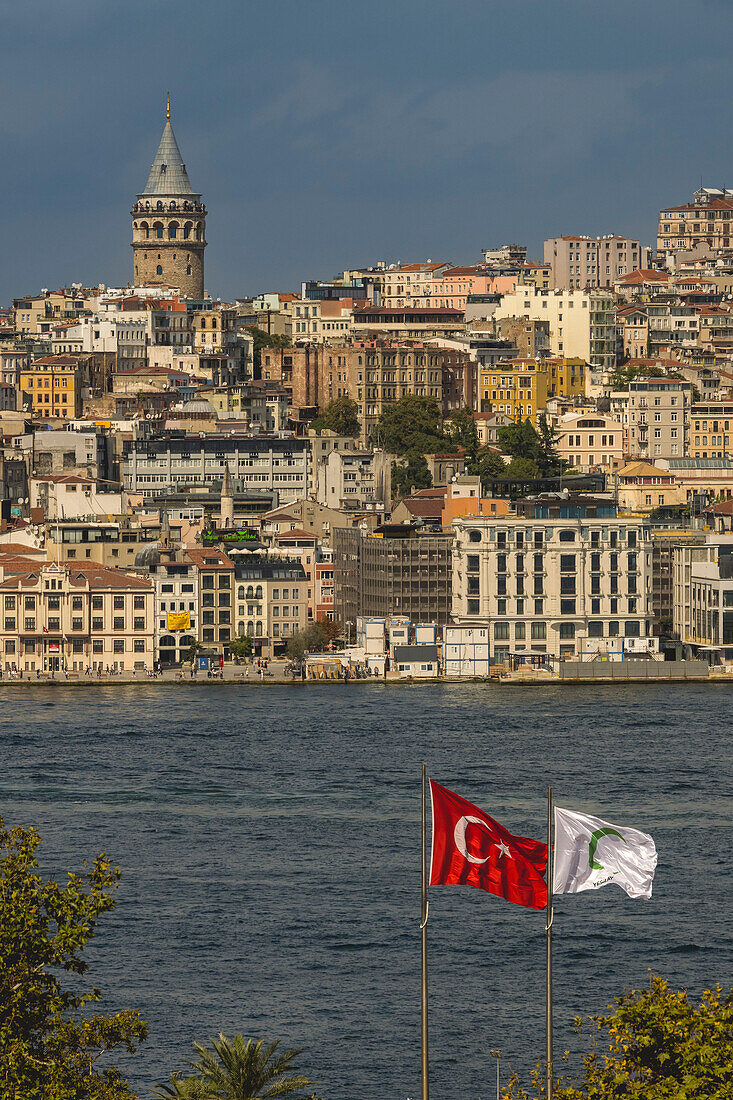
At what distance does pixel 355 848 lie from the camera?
128 feet

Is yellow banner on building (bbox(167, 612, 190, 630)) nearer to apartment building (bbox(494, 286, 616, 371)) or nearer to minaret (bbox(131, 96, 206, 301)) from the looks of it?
apartment building (bbox(494, 286, 616, 371))

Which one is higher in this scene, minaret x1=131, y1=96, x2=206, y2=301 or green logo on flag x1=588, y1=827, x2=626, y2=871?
minaret x1=131, y1=96, x2=206, y2=301

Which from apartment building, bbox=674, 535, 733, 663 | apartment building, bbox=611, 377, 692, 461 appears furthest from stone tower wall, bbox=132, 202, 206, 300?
apartment building, bbox=674, 535, 733, 663

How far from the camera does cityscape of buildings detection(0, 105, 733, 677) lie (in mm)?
65125

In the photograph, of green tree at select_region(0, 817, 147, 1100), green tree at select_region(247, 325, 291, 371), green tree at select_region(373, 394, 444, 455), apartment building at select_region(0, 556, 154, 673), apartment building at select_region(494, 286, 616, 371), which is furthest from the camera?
green tree at select_region(247, 325, 291, 371)

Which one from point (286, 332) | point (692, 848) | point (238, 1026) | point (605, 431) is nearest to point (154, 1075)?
point (238, 1026)

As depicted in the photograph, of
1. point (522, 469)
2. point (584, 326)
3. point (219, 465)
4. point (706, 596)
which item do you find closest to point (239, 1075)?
point (706, 596)

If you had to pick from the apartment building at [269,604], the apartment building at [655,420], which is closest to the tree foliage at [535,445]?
the apartment building at [655,420]

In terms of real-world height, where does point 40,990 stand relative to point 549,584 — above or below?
above

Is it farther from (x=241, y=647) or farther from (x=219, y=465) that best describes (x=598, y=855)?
(x=219, y=465)

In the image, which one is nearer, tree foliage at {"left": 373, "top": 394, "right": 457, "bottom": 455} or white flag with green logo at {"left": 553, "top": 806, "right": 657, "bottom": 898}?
white flag with green logo at {"left": 553, "top": 806, "right": 657, "bottom": 898}

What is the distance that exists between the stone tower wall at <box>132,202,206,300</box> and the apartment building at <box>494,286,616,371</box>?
20.6m

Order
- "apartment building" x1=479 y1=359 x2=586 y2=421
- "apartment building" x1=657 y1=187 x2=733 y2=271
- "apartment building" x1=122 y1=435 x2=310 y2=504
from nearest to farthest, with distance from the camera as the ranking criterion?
"apartment building" x1=122 y1=435 x2=310 y2=504 < "apartment building" x1=479 y1=359 x2=586 y2=421 < "apartment building" x1=657 y1=187 x2=733 y2=271

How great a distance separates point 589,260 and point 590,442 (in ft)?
129
